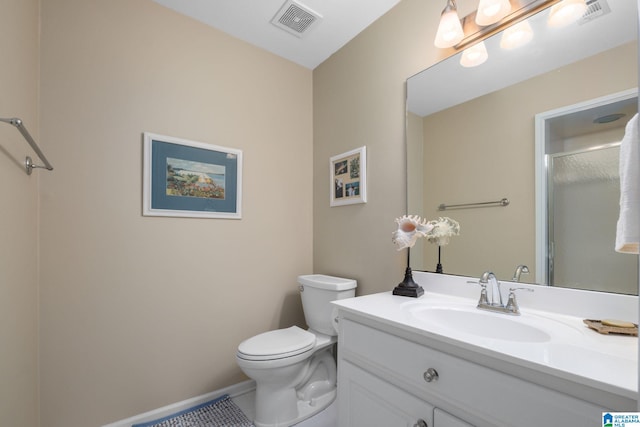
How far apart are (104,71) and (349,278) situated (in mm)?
1905

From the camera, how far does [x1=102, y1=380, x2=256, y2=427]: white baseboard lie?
5.10 ft

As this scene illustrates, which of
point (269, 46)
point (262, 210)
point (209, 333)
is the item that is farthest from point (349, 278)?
point (269, 46)

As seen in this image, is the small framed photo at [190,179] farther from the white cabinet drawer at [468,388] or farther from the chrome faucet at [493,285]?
the chrome faucet at [493,285]

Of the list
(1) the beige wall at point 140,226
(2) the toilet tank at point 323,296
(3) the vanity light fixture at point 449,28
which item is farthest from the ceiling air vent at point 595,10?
(1) the beige wall at point 140,226

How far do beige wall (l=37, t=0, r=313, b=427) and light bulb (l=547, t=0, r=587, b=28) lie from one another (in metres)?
1.65

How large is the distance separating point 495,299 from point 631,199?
68 cm

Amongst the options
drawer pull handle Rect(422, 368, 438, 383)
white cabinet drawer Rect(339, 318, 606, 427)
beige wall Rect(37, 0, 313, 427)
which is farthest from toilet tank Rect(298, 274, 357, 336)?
drawer pull handle Rect(422, 368, 438, 383)

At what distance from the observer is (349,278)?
1942mm

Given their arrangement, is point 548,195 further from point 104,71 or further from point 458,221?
point 104,71

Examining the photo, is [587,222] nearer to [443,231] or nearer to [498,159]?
[498,159]

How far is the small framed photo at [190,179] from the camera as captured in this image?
1.66 meters

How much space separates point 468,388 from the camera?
0.77m

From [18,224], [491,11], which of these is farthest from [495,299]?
[18,224]

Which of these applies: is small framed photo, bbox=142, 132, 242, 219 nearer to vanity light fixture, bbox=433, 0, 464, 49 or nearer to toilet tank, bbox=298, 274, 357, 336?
toilet tank, bbox=298, 274, 357, 336
